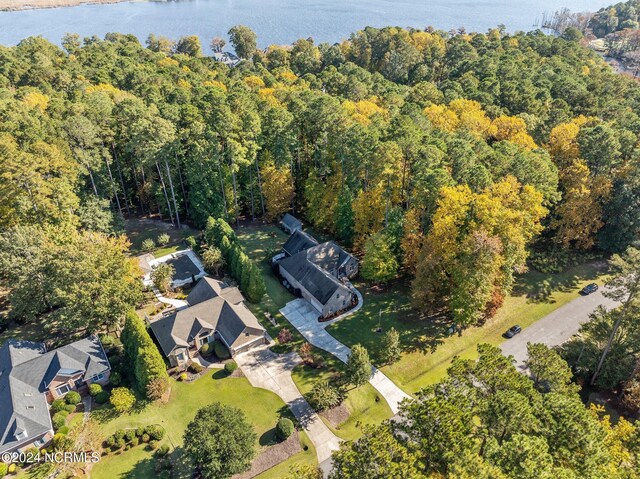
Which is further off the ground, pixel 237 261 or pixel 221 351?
pixel 237 261

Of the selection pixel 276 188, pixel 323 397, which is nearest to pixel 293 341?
pixel 323 397

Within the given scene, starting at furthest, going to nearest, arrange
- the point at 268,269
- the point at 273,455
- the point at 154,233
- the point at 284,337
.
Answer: the point at 154,233, the point at 268,269, the point at 284,337, the point at 273,455

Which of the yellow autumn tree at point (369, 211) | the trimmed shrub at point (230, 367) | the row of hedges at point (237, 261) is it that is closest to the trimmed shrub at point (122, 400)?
the trimmed shrub at point (230, 367)

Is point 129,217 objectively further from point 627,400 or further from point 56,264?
point 627,400

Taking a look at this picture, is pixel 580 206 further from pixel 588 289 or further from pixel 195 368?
pixel 195 368

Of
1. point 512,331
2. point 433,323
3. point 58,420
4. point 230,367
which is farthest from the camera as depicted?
point 433,323

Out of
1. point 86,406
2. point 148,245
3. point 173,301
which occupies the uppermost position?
point 148,245

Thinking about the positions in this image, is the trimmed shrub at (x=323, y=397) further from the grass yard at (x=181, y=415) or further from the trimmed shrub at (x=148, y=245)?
the trimmed shrub at (x=148, y=245)

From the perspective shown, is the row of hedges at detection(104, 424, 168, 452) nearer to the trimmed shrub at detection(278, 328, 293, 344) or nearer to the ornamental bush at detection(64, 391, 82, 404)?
the ornamental bush at detection(64, 391, 82, 404)
